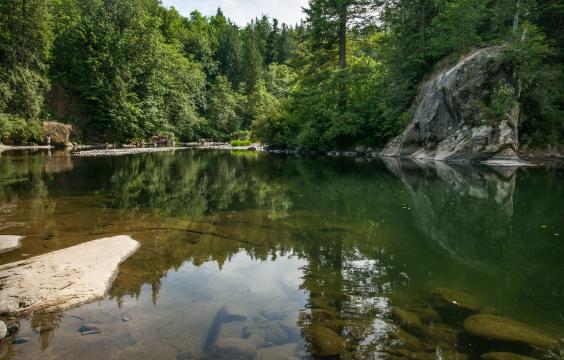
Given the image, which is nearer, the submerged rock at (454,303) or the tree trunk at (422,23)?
the submerged rock at (454,303)

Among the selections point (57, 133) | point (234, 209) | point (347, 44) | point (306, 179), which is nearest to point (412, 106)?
point (347, 44)

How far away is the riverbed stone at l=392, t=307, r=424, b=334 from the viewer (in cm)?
436

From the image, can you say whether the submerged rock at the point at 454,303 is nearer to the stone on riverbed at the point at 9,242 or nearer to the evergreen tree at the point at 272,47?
the stone on riverbed at the point at 9,242

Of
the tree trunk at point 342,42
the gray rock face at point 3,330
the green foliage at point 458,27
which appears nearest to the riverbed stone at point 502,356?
the gray rock face at point 3,330

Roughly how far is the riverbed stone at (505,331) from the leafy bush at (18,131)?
4119cm

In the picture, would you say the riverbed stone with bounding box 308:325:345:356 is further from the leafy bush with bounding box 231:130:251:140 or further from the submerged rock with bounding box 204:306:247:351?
the leafy bush with bounding box 231:130:251:140

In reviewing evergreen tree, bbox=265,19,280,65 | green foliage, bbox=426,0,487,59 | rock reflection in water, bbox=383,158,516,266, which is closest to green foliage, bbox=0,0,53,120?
green foliage, bbox=426,0,487,59

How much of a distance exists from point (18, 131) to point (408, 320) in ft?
143

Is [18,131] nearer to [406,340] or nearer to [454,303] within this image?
[454,303]

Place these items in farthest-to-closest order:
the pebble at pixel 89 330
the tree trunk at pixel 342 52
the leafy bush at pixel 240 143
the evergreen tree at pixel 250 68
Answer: the evergreen tree at pixel 250 68, the leafy bush at pixel 240 143, the tree trunk at pixel 342 52, the pebble at pixel 89 330

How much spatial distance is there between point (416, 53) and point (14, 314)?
3149cm

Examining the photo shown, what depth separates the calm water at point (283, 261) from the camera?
13.7 ft

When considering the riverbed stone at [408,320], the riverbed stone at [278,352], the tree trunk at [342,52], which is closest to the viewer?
the riverbed stone at [278,352]

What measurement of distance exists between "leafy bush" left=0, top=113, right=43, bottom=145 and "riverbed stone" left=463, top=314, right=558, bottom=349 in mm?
41191
